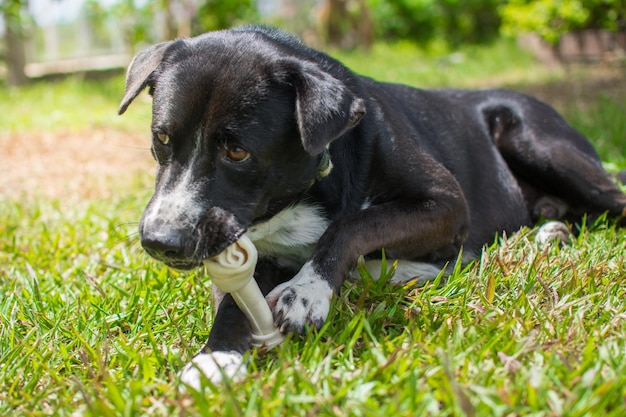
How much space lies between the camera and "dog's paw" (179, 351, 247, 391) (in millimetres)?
2059

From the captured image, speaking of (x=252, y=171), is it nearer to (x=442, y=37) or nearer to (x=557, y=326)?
(x=557, y=326)

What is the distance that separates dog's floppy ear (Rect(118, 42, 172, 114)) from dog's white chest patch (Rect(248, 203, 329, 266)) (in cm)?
77

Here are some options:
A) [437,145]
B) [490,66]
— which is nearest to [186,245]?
[437,145]

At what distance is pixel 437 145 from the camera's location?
11.2 ft

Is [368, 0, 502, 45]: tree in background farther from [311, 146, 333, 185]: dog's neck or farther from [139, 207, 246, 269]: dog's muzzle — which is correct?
[139, 207, 246, 269]: dog's muzzle

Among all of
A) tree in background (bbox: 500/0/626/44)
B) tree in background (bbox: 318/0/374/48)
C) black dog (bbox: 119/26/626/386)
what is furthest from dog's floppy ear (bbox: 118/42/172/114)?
tree in background (bbox: 318/0/374/48)

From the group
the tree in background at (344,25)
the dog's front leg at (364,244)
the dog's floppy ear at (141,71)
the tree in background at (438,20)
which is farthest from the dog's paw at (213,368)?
the tree in background at (438,20)

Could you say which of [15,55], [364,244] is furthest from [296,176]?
[15,55]

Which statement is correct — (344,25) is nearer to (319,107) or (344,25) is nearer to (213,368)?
(319,107)

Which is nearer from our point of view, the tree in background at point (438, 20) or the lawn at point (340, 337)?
the lawn at point (340, 337)

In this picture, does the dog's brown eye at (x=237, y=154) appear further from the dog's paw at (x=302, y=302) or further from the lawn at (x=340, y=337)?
the lawn at (x=340, y=337)

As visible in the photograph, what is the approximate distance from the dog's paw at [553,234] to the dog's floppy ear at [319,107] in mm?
1371

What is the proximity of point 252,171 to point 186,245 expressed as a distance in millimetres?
389

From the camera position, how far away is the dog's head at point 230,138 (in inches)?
92.2
